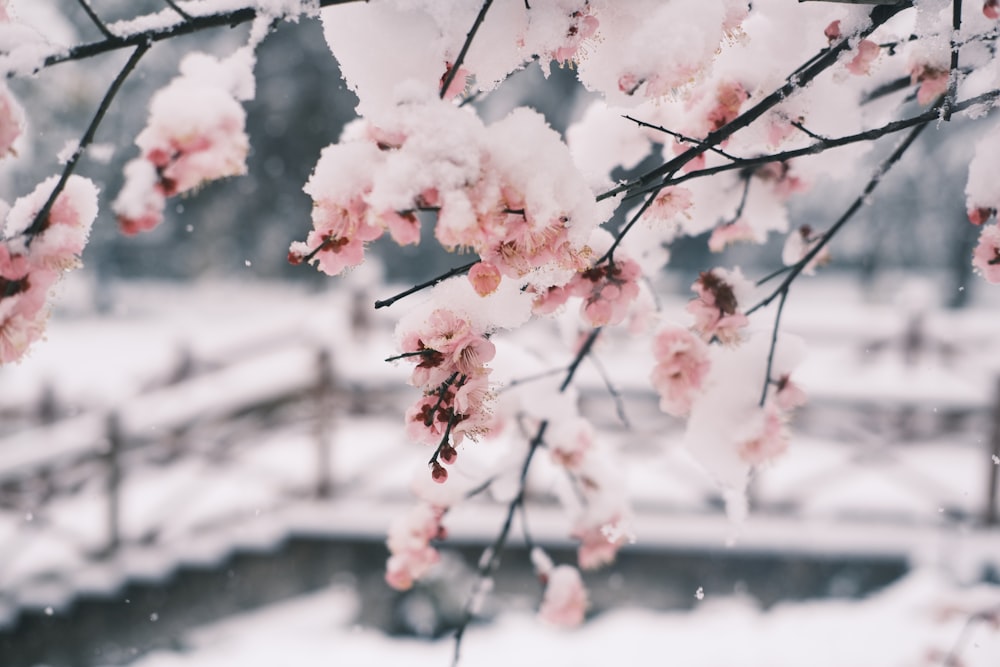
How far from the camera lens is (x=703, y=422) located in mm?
1535

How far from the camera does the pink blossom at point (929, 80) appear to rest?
57.2 inches

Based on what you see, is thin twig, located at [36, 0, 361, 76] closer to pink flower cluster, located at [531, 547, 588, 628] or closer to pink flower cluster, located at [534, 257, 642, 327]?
pink flower cluster, located at [534, 257, 642, 327]

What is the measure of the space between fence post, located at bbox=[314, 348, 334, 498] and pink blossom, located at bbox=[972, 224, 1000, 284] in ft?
14.7

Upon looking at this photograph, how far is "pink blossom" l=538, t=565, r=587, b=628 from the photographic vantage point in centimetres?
204

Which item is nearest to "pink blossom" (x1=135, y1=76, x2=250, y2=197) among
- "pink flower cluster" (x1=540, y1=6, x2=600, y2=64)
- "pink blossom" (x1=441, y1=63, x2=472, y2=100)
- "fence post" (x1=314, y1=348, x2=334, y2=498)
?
"pink blossom" (x1=441, y1=63, x2=472, y2=100)

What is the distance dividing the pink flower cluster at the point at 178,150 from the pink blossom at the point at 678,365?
819mm

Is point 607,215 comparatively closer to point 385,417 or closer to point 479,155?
point 479,155

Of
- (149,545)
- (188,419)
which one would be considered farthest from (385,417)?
(149,545)

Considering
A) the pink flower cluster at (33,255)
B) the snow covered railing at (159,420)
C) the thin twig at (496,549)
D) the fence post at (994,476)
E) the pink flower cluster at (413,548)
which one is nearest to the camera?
the pink flower cluster at (33,255)

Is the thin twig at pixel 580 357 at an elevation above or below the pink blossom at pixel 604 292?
above

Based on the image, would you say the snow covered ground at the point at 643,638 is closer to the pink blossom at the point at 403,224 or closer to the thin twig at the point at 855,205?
the thin twig at the point at 855,205

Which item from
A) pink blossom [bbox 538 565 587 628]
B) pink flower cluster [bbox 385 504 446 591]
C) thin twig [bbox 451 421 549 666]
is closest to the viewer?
thin twig [bbox 451 421 549 666]

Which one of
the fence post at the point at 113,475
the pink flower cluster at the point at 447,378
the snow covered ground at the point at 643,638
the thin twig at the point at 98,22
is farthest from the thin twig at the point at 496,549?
the fence post at the point at 113,475

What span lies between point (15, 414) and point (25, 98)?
9322 mm
